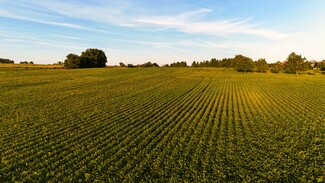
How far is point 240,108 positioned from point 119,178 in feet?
62.7

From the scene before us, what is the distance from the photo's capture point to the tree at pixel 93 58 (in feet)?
339

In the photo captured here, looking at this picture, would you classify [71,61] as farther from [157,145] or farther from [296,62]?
[296,62]

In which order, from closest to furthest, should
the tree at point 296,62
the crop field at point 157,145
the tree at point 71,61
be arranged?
the crop field at point 157,145, the tree at point 296,62, the tree at point 71,61

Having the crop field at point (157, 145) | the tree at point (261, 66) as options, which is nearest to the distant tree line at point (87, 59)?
the crop field at point (157, 145)

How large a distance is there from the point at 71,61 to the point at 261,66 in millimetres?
90621

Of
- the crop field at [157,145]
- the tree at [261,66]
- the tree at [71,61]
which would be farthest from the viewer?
the tree at [261,66]

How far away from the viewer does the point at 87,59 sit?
345 ft

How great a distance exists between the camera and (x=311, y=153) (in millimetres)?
12500

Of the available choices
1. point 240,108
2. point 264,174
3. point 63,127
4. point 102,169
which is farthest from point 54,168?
point 240,108

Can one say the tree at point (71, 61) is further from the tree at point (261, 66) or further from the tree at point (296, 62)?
the tree at point (296, 62)

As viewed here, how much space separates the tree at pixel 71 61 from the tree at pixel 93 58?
381 cm

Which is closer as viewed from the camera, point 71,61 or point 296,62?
point 296,62

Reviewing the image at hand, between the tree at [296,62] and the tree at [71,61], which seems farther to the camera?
the tree at [71,61]

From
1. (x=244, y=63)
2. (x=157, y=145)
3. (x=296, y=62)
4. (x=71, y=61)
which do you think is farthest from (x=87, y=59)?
(x=157, y=145)
